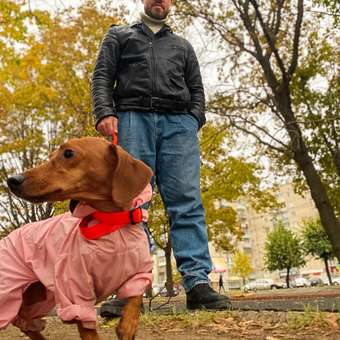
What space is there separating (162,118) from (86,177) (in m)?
1.52

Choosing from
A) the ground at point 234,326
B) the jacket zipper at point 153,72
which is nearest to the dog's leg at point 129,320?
the ground at point 234,326

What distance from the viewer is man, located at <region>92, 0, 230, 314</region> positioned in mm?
3787

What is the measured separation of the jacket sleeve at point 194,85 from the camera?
13.7 ft

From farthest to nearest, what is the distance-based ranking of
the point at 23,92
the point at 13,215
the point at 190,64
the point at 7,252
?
the point at 13,215, the point at 23,92, the point at 190,64, the point at 7,252

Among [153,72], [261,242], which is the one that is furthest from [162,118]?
[261,242]

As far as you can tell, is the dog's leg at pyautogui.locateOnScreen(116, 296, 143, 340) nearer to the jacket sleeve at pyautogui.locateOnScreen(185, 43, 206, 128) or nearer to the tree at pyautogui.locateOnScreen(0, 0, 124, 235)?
the jacket sleeve at pyautogui.locateOnScreen(185, 43, 206, 128)

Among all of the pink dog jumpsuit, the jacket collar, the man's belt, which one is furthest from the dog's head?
the jacket collar

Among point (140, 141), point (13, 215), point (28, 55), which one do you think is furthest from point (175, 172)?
point (13, 215)

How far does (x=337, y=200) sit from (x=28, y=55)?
519 inches

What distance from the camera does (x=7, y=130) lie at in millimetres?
13992

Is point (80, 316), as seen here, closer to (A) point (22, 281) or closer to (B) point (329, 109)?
(A) point (22, 281)

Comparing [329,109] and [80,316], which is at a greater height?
[329,109]

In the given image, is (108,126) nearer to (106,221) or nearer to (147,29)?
(147,29)

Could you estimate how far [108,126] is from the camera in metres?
3.72
